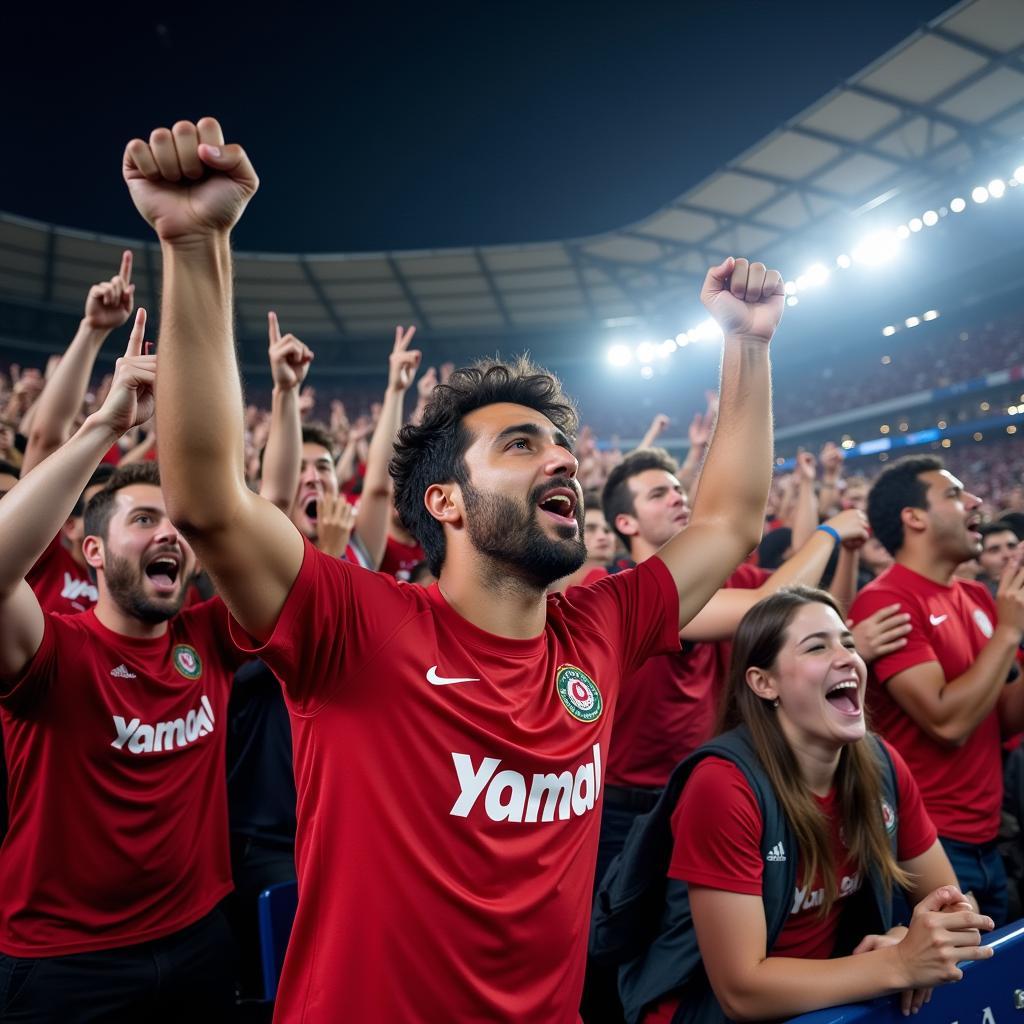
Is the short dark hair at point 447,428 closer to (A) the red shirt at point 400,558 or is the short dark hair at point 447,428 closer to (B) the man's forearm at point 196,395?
(B) the man's forearm at point 196,395

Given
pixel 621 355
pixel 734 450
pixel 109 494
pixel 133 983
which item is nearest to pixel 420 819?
pixel 734 450

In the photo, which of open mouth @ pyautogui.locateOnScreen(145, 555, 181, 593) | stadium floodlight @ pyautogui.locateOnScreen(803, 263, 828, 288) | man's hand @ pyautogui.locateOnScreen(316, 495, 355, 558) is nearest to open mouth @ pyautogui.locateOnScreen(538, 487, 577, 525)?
man's hand @ pyautogui.locateOnScreen(316, 495, 355, 558)

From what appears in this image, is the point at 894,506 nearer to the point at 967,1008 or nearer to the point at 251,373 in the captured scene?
the point at 967,1008

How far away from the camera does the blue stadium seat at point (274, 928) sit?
1.96 meters

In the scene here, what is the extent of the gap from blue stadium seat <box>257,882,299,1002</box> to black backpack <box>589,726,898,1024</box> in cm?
76

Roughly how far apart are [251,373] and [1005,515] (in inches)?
834

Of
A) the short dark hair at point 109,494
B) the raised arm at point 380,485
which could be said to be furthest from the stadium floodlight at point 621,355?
the short dark hair at point 109,494

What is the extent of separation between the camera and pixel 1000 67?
12.1 m

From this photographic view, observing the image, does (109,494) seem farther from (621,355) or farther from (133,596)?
(621,355)

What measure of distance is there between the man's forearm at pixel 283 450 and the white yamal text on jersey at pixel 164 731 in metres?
0.68

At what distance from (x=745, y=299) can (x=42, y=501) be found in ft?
5.68

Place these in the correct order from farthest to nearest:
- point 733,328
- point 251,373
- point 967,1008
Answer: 1. point 251,373
2. point 733,328
3. point 967,1008

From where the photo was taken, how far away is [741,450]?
2.00 m

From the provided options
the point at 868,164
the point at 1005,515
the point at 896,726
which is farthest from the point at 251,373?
the point at 896,726
